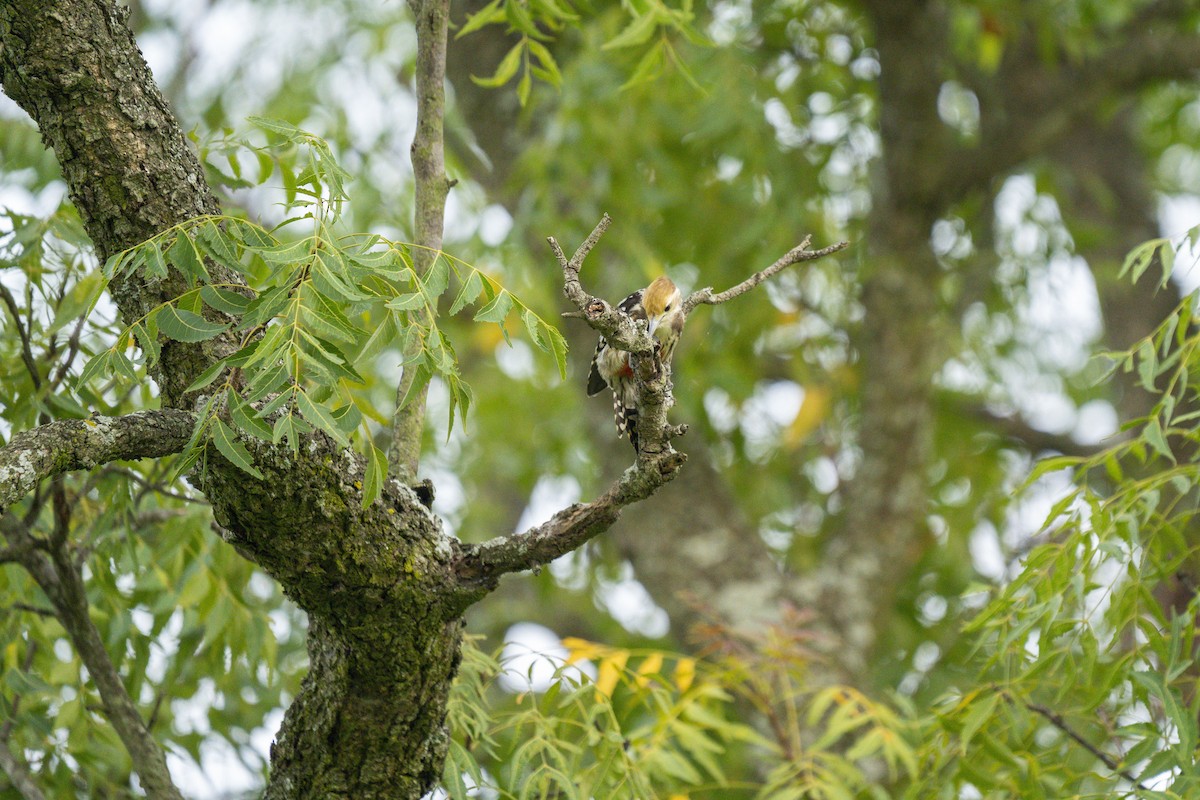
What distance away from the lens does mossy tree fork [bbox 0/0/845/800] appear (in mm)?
2174

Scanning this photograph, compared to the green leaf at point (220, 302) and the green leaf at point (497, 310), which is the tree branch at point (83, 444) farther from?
the green leaf at point (497, 310)

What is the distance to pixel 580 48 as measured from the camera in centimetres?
554

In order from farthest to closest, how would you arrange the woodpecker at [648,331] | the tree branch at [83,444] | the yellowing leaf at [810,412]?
the yellowing leaf at [810,412] < the woodpecker at [648,331] < the tree branch at [83,444]

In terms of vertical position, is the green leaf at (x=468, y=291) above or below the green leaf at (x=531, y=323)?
above

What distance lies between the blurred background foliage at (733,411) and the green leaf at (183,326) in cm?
79

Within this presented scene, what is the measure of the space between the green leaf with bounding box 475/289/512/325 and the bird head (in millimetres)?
1591

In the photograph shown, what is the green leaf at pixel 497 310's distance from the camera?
2.05m

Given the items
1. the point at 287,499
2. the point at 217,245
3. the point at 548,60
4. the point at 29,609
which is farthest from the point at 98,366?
the point at 548,60

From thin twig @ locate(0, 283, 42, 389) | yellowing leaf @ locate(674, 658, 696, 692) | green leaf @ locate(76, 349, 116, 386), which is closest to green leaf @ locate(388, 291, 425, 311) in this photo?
green leaf @ locate(76, 349, 116, 386)

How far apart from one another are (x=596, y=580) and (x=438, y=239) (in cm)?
487

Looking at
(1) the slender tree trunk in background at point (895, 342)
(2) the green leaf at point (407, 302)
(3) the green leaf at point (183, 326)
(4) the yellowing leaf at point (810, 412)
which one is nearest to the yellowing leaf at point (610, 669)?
(2) the green leaf at point (407, 302)

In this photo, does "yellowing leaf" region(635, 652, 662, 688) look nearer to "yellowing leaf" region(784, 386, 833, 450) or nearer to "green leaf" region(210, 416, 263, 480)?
"green leaf" region(210, 416, 263, 480)

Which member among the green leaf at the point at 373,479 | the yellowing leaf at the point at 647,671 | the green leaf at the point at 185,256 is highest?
the green leaf at the point at 185,256

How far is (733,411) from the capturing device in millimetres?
6668
